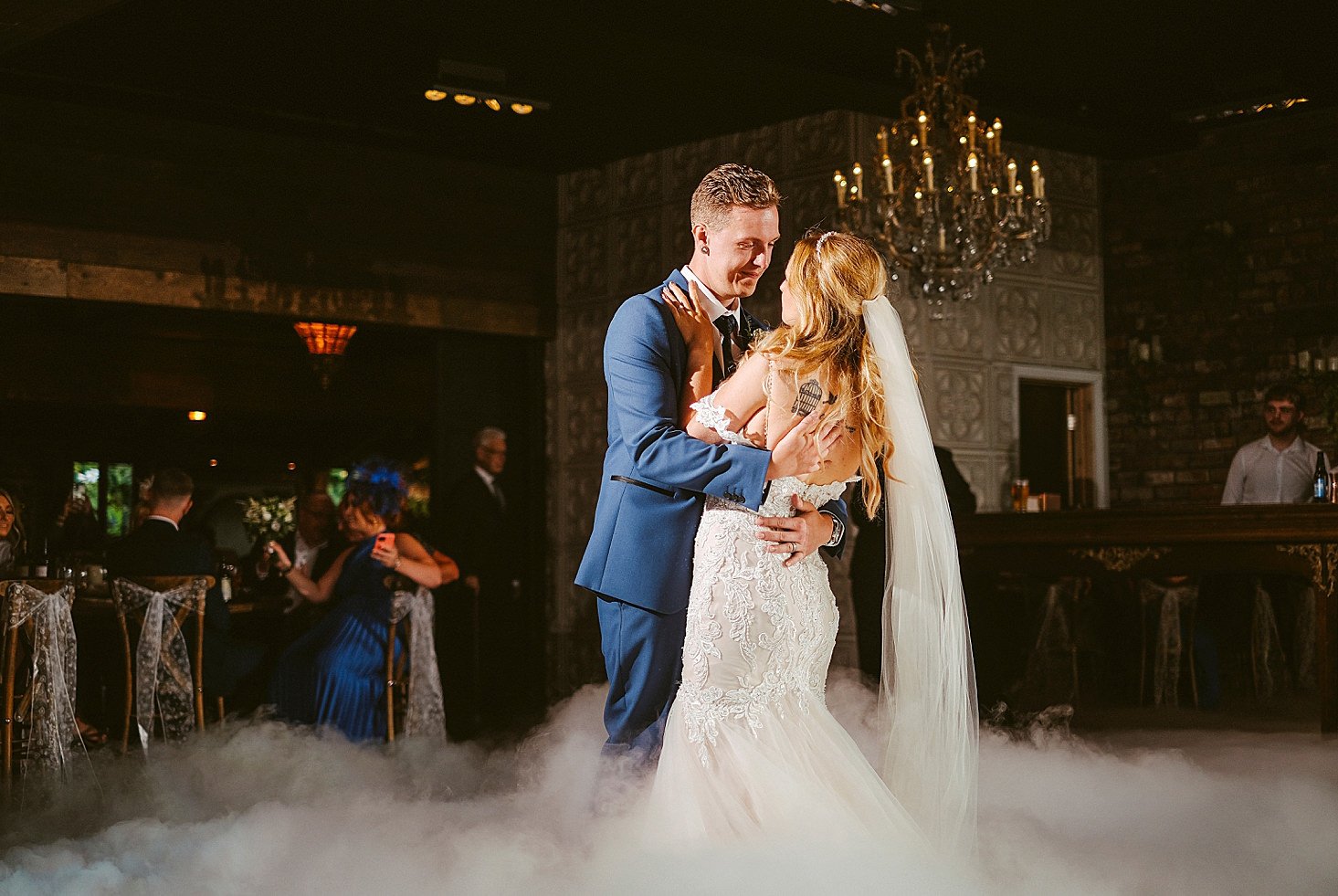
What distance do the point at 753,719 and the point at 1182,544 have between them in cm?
419

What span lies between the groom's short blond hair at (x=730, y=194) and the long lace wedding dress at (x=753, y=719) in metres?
0.44

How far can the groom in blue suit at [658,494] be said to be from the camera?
3148mm

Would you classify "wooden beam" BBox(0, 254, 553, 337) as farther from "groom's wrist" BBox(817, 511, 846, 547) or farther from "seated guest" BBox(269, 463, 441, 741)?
"groom's wrist" BBox(817, 511, 846, 547)

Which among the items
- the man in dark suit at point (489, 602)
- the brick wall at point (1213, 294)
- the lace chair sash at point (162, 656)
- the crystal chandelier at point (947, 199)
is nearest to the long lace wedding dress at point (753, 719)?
the lace chair sash at point (162, 656)

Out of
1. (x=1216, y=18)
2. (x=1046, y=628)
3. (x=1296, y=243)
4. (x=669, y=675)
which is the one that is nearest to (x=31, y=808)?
(x=669, y=675)

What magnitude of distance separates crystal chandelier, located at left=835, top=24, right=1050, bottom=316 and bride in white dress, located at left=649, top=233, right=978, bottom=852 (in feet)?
11.7

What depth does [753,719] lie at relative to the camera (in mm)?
3119

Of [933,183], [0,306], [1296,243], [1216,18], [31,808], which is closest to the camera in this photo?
[31,808]

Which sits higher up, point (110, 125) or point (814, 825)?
point (110, 125)

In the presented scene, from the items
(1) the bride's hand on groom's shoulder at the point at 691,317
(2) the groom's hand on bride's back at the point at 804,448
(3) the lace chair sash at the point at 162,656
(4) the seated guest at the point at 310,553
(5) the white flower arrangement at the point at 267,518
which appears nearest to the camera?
(2) the groom's hand on bride's back at the point at 804,448

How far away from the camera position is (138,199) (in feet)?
26.2

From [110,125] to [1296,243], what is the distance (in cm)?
701

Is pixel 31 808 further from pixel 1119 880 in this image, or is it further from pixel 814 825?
pixel 1119 880

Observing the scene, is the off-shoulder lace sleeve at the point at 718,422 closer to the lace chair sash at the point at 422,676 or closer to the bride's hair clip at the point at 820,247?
the bride's hair clip at the point at 820,247
